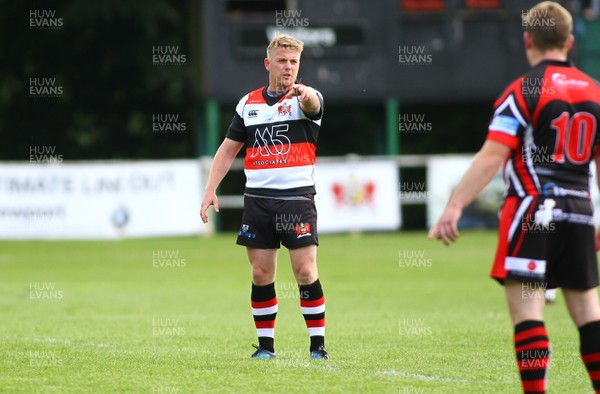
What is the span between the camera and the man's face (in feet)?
25.5

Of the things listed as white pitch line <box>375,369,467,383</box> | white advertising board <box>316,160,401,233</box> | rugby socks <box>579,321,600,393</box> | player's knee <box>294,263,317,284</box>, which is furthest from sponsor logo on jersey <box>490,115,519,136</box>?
white advertising board <box>316,160,401,233</box>

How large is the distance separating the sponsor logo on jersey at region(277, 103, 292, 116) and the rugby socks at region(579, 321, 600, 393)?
289 centimetres

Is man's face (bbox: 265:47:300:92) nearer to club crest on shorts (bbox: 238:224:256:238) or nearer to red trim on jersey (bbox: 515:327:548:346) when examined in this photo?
club crest on shorts (bbox: 238:224:256:238)

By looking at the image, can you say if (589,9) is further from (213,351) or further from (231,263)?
(213,351)

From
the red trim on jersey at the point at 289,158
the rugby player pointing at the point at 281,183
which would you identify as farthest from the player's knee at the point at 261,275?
the red trim on jersey at the point at 289,158

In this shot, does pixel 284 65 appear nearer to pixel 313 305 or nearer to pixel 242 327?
pixel 313 305

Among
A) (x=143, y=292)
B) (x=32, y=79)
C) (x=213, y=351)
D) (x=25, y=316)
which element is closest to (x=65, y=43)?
(x=32, y=79)

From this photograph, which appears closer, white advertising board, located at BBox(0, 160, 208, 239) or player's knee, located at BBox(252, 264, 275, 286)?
player's knee, located at BBox(252, 264, 275, 286)

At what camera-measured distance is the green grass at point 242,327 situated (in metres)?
7.19

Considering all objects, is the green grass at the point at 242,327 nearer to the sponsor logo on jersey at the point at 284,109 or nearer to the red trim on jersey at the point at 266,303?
the red trim on jersey at the point at 266,303

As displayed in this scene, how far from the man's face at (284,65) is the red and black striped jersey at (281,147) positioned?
0.13 m

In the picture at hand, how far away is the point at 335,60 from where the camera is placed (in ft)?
78.6

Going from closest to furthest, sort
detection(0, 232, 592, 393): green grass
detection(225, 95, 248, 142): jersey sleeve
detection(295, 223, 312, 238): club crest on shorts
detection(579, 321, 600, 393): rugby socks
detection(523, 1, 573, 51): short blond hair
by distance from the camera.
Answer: detection(523, 1, 573, 51): short blond hair → detection(579, 321, 600, 393): rugby socks → detection(0, 232, 592, 393): green grass → detection(295, 223, 312, 238): club crest on shorts → detection(225, 95, 248, 142): jersey sleeve

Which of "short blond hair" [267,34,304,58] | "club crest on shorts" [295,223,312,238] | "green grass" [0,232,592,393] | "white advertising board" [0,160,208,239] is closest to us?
"green grass" [0,232,592,393]
